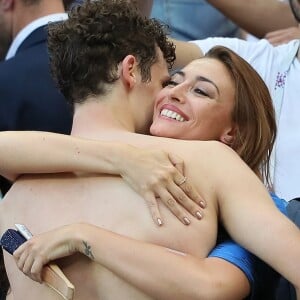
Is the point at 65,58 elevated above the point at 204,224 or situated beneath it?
elevated above

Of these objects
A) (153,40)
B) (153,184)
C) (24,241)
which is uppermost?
(153,40)

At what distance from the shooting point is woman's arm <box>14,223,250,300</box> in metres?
1.71

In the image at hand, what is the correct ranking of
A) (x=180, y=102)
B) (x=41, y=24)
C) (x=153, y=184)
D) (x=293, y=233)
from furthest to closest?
(x=41, y=24), (x=180, y=102), (x=153, y=184), (x=293, y=233)

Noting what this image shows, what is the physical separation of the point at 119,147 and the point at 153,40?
0.36 meters

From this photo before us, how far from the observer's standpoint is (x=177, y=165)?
6.06 ft

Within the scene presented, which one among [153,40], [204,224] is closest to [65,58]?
[153,40]

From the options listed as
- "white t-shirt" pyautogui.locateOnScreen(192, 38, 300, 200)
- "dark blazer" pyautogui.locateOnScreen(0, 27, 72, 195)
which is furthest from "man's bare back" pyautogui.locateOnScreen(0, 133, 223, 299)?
"white t-shirt" pyautogui.locateOnScreen(192, 38, 300, 200)

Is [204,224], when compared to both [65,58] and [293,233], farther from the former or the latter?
[65,58]

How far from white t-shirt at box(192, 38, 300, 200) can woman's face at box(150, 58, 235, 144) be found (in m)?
0.61

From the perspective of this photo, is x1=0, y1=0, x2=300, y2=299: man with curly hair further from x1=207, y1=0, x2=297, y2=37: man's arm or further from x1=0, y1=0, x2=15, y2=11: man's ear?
x1=207, y1=0, x2=297, y2=37: man's arm

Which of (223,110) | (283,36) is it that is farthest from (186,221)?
(283,36)

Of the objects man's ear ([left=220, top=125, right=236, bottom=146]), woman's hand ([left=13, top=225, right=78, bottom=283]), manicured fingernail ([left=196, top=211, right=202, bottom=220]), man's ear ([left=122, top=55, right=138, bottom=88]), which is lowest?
woman's hand ([left=13, top=225, right=78, bottom=283])

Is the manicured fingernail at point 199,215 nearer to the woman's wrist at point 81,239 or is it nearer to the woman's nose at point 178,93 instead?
the woman's wrist at point 81,239

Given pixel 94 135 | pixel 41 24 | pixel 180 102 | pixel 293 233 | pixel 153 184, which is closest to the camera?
pixel 293 233
